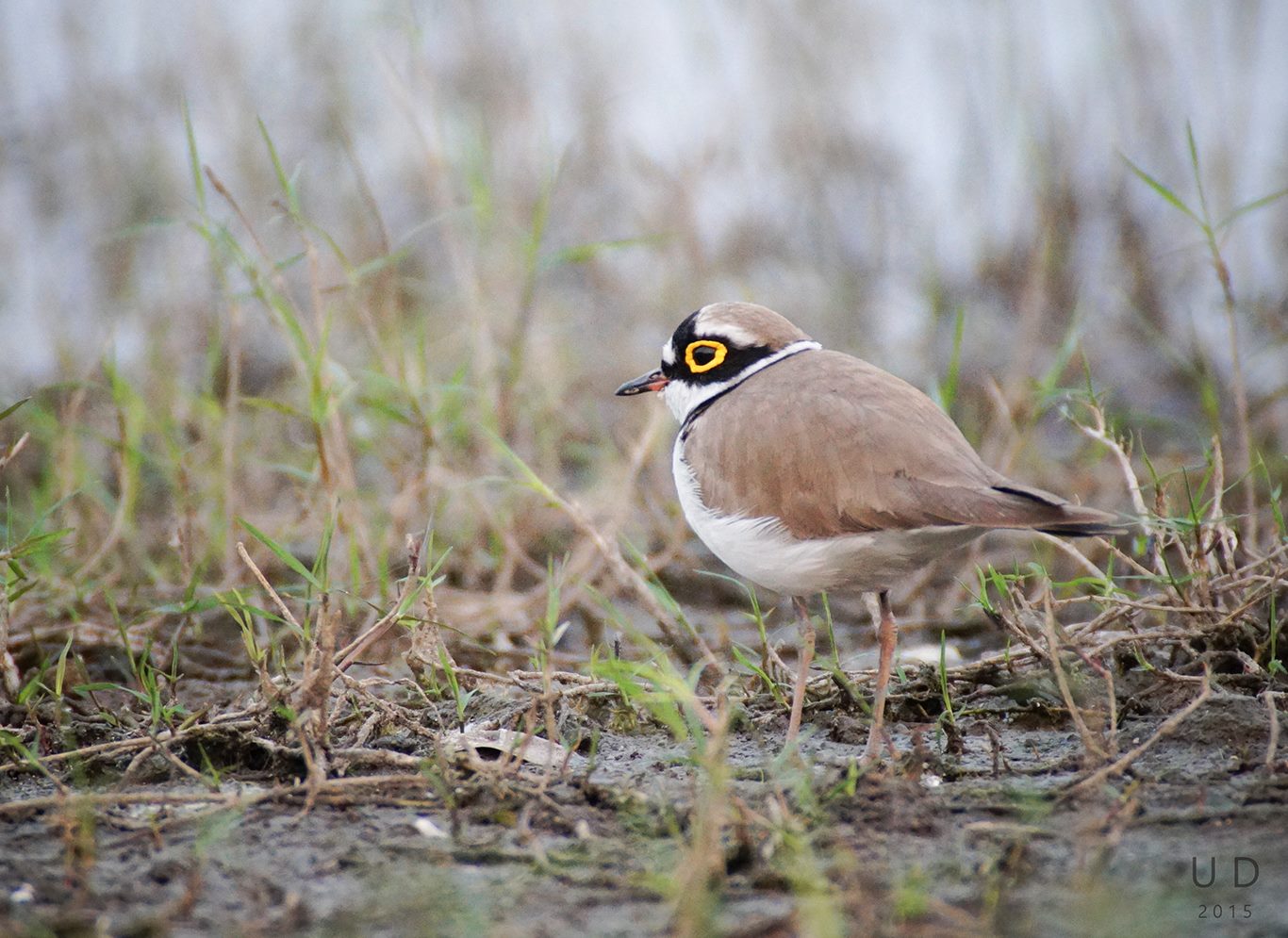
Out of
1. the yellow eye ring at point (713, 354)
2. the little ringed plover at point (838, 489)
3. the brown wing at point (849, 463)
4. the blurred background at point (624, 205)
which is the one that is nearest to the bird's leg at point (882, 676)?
the little ringed plover at point (838, 489)

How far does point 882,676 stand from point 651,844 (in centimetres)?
110

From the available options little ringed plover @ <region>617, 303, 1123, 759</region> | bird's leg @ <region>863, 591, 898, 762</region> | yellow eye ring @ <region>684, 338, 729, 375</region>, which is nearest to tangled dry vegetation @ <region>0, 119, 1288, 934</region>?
bird's leg @ <region>863, 591, 898, 762</region>

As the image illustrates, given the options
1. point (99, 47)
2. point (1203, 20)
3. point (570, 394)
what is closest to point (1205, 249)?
point (1203, 20)

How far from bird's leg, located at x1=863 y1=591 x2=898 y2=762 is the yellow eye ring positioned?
0.94 m

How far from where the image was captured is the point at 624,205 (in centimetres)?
841

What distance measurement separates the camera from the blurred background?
658 centimetres

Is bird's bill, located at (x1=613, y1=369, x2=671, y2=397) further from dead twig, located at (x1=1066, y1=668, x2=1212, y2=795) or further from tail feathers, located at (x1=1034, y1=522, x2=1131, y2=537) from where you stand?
dead twig, located at (x1=1066, y1=668, x2=1212, y2=795)

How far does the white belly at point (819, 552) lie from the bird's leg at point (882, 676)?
0.44ft

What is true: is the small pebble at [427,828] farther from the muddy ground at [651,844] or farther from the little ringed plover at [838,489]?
the little ringed plover at [838,489]

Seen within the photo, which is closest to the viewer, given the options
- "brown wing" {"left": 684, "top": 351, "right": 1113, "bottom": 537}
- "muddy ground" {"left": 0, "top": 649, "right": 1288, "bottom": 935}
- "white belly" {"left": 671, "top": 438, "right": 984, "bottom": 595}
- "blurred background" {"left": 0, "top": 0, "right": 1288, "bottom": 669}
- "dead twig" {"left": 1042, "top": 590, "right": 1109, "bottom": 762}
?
"muddy ground" {"left": 0, "top": 649, "right": 1288, "bottom": 935}

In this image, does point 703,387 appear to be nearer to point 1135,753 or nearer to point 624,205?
point 1135,753

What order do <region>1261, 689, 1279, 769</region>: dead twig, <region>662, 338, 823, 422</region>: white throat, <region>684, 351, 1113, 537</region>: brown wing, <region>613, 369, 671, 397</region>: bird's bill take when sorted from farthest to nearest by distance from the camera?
<region>613, 369, 671, 397</region>: bird's bill, <region>662, 338, 823, 422</region>: white throat, <region>684, 351, 1113, 537</region>: brown wing, <region>1261, 689, 1279, 769</region>: dead twig

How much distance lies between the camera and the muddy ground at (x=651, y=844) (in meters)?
2.53

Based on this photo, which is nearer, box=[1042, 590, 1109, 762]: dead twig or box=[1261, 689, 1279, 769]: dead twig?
box=[1261, 689, 1279, 769]: dead twig
